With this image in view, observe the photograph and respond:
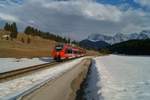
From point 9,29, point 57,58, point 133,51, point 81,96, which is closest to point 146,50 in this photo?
point 133,51

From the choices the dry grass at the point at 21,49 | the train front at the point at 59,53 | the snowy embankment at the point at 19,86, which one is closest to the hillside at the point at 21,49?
the dry grass at the point at 21,49

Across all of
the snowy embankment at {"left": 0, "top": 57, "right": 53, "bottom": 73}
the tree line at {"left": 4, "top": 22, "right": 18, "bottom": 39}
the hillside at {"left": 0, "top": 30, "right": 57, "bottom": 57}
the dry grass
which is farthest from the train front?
the tree line at {"left": 4, "top": 22, "right": 18, "bottom": 39}

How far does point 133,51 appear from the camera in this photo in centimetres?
18612

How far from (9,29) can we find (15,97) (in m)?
183

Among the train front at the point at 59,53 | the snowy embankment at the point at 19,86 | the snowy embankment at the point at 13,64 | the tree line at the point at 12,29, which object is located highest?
the tree line at the point at 12,29

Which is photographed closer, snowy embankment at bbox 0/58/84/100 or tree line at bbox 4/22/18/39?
snowy embankment at bbox 0/58/84/100

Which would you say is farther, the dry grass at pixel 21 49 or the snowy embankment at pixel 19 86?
the dry grass at pixel 21 49

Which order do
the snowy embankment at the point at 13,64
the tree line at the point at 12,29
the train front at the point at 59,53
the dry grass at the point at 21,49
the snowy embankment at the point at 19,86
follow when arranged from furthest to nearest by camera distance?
the tree line at the point at 12,29 < the dry grass at the point at 21,49 < the train front at the point at 59,53 < the snowy embankment at the point at 13,64 < the snowy embankment at the point at 19,86

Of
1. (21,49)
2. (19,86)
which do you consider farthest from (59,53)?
(21,49)

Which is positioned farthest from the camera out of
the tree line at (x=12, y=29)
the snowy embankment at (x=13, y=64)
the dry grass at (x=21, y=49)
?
the tree line at (x=12, y=29)

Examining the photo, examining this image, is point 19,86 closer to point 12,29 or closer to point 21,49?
point 21,49

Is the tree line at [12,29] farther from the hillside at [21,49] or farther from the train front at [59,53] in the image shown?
the train front at [59,53]

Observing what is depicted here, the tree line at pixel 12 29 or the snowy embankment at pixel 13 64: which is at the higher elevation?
the tree line at pixel 12 29

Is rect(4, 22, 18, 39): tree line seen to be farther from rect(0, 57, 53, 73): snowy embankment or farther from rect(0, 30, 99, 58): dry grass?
rect(0, 57, 53, 73): snowy embankment
